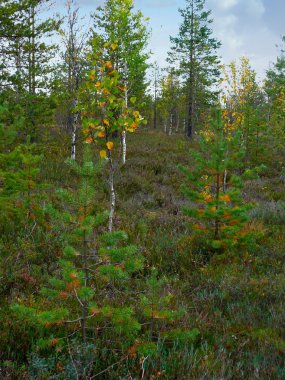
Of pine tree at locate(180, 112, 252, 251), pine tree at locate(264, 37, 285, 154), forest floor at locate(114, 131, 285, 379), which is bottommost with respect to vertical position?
forest floor at locate(114, 131, 285, 379)

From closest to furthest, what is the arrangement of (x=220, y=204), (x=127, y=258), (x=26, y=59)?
(x=127, y=258), (x=220, y=204), (x=26, y=59)

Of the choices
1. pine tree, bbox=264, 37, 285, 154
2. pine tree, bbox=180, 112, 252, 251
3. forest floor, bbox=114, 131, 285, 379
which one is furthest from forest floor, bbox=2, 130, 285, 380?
pine tree, bbox=264, 37, 285, 154

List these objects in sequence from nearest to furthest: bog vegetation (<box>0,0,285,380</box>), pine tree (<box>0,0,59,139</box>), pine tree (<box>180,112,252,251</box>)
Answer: bog vegetation (<box>0,0,285,380</box>), pine tree (<box>180,112,252,251</box>), pine tree (<box>0,0,59,139</box>)

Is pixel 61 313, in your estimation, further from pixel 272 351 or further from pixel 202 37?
pixel 202 37

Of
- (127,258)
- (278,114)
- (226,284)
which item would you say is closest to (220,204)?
(226,284)

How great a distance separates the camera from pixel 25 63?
16.3m

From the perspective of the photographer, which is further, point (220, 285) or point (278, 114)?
point (278, 114)

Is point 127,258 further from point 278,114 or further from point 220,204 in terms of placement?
point 278,114

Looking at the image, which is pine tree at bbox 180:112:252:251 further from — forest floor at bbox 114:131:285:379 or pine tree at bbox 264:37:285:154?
pine tree at bbox 264:37:285:154

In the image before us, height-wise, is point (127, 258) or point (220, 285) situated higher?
point (127, 258)

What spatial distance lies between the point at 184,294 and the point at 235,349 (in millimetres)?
1566

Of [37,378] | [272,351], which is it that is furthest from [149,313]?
[272,351]

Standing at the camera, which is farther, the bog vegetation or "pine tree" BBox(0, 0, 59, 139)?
"pine tree" BBox(0, 0, 59, 139)

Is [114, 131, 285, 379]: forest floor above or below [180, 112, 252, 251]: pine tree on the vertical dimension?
below
